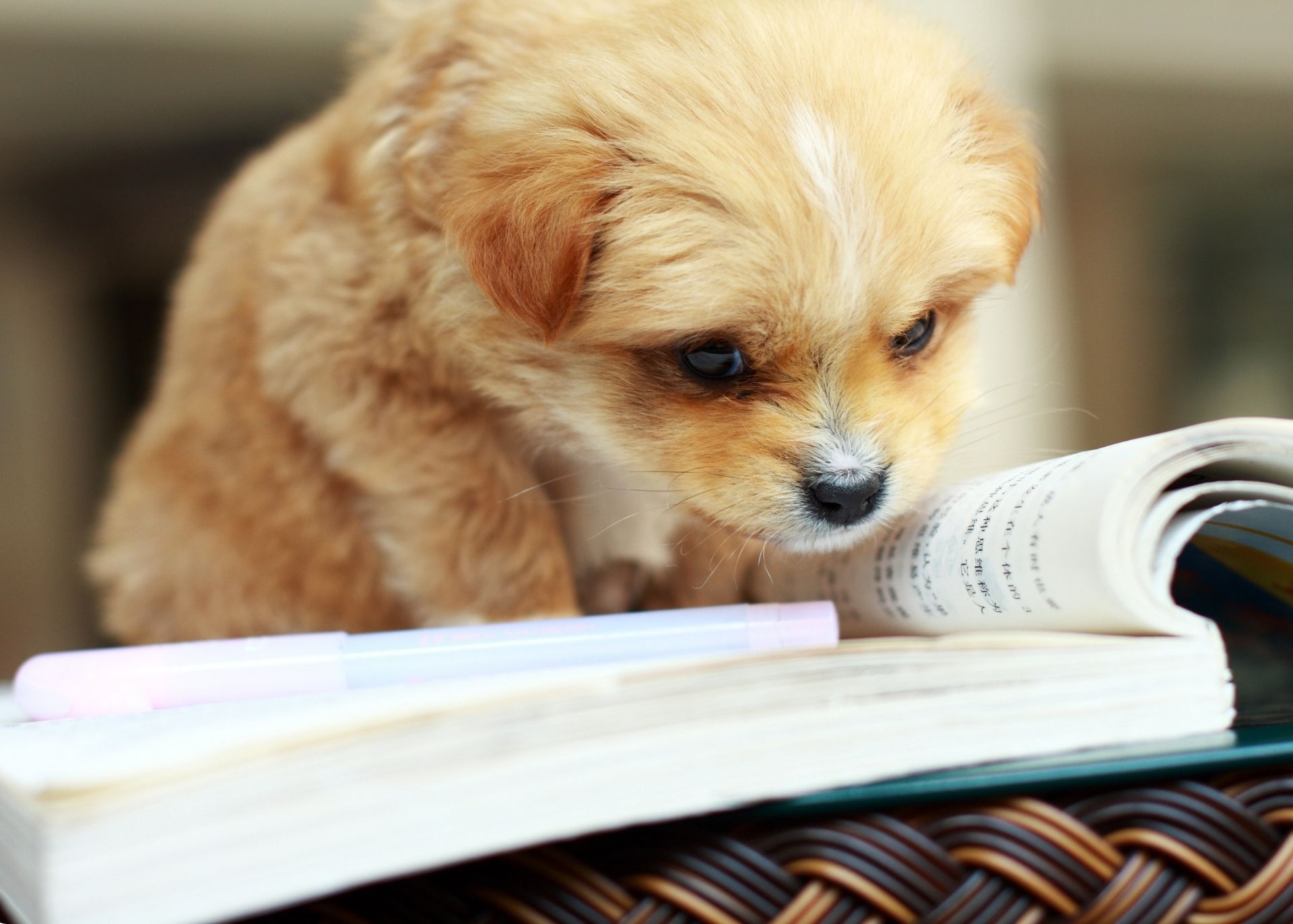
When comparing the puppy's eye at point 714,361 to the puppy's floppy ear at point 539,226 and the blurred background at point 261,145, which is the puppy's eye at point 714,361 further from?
the blurred background at point 261,145

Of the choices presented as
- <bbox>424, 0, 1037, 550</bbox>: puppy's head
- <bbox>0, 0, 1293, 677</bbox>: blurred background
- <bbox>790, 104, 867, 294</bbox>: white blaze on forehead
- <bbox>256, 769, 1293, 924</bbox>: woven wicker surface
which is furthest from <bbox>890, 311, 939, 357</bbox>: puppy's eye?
<bbox>0, 0, 1293, 677</bbox>: blurred background

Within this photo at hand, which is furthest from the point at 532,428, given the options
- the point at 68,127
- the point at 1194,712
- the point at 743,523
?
the point at 68,127

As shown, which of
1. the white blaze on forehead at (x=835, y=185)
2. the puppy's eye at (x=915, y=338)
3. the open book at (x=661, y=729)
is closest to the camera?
the open book at (x=661, y=729)

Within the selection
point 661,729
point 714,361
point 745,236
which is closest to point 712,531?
point 714,361

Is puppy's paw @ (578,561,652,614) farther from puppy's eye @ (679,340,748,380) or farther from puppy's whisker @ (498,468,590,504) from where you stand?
puppy's eye @ (679,340,748,380)

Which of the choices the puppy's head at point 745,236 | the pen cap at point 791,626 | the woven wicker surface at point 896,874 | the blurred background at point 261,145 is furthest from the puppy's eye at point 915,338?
the blurred background at point 261,145

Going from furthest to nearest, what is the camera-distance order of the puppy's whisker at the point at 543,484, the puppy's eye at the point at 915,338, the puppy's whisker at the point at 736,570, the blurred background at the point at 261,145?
the blurred background at the point at 261,145 < the puppy's whisker at the point at 736,570 < the puppy's whisker at the point at 543,484 < the puppy's eye at the point at 915,338

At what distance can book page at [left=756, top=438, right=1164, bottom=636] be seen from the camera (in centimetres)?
57

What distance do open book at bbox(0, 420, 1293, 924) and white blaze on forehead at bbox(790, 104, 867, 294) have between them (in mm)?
191

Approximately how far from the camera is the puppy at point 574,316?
72 centimetres

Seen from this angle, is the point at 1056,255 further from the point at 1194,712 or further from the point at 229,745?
the point at 229,745

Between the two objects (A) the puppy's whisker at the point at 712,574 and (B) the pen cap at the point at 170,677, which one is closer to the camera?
(B) the pen cap at the point at 170,677

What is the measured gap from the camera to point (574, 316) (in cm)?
77

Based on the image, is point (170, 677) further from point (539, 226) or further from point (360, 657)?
point (539, 226)
